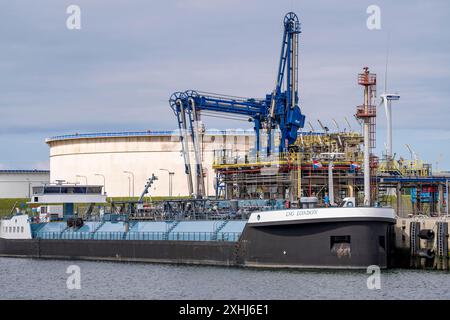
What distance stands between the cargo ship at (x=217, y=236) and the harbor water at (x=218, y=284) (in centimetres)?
169

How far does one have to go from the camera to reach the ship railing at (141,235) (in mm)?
76850

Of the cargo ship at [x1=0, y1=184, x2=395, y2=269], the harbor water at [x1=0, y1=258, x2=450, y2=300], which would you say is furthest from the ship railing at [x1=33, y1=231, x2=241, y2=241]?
the harbor water at [x1=0, y1=258, x2=450, y2=300]

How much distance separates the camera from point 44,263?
8806cm

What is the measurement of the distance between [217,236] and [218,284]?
1577 centimetres

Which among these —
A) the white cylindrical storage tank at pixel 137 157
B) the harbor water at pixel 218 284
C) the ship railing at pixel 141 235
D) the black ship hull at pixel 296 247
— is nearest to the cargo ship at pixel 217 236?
the black ship hull at pixel 296 247

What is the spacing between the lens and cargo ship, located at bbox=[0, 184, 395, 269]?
67.6 metres

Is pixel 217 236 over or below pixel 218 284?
over

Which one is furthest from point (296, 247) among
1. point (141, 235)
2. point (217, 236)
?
point (141, 235)

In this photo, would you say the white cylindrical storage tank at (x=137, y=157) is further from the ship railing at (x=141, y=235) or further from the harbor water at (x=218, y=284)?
the harbor water at (x=218, y=284)

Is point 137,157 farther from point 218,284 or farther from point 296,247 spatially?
point 218,284

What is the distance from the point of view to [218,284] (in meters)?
61.5

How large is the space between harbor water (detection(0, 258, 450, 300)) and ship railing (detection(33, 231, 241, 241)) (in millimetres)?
3401

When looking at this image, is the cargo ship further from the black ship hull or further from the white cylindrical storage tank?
the white cylindrical storage tank

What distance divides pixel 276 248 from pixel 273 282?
9.40 m
